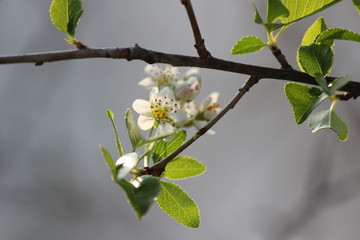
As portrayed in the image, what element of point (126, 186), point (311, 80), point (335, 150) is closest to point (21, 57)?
point (126, 186)

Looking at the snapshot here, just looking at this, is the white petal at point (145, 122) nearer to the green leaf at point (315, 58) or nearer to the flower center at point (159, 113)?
the flower center at point (159, 113)

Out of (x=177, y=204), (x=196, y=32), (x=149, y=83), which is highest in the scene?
(x=196, y=32)

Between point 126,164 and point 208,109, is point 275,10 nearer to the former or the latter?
point 208,109

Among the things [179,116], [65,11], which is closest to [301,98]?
[179,116]

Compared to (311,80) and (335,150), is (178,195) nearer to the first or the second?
(311,80)

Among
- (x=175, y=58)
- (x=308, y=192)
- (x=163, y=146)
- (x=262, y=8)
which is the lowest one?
(x=308, y=192)

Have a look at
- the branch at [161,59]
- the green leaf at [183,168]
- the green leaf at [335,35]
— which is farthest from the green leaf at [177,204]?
the green leaf at [335,35]
